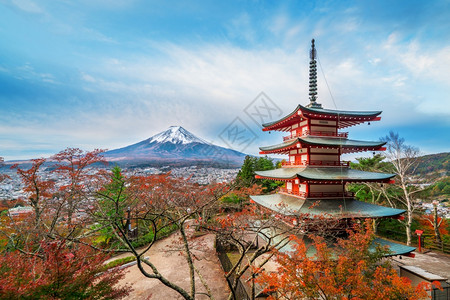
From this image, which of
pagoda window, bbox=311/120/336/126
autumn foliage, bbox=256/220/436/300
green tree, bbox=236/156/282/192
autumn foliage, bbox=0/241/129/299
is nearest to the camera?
autumn foliage, bbox=0/241/129/299

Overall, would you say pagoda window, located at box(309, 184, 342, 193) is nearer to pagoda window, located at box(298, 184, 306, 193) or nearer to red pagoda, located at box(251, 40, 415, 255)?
red pagoda, located at box(251, 40, 415, 255)

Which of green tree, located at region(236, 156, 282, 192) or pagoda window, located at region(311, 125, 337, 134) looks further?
green tree, located at region(236, 156, 282, 192)

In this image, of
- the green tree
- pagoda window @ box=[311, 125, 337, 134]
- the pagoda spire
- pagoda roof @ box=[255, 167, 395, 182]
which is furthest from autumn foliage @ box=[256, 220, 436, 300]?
the green tree

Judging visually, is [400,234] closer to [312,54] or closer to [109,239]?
[312,54]

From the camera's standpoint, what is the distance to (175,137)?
4275 centimetres

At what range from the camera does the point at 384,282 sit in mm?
5379

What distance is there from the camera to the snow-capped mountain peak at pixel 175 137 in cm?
4072

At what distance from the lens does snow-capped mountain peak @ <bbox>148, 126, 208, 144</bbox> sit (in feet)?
134

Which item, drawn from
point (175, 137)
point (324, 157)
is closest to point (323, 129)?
point (324, 157)

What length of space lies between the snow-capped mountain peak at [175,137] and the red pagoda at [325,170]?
29749 millimetres

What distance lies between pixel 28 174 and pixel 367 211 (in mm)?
14851

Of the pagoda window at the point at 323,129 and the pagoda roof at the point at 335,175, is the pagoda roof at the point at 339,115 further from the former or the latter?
the pagoda roof at the point at 335,175

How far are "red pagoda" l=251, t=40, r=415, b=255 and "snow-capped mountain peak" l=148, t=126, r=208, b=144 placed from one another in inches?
1171

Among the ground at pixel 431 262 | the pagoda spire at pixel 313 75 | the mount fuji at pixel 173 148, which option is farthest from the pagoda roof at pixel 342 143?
the mount fuji at pixel 173 148
